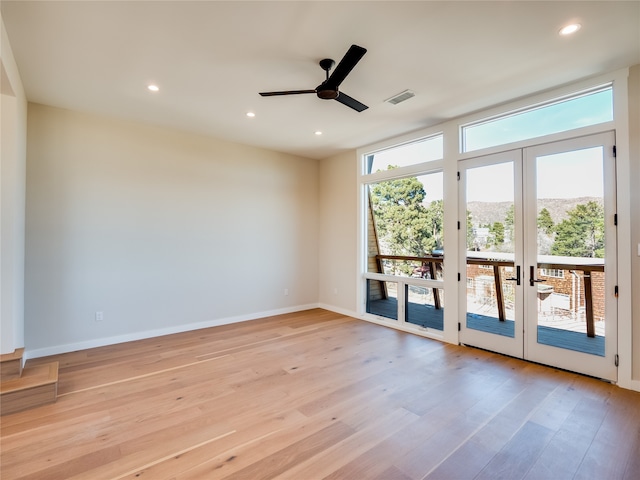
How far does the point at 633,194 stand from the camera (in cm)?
282

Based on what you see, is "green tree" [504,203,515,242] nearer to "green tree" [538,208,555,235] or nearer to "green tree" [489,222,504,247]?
"green tree" [489,222,504,247]

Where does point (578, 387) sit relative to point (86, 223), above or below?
below

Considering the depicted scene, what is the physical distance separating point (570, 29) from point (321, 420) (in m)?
3.58

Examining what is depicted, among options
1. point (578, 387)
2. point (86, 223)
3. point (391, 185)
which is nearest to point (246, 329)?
point (86, 223)

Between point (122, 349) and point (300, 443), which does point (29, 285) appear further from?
point (300, 443)

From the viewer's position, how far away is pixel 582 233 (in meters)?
3.13

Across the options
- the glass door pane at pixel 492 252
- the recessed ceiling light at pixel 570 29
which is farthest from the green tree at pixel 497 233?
the recessed ceiling light at pixel 570 29

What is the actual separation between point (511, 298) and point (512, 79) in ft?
7.91

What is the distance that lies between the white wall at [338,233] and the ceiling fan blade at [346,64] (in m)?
3.04

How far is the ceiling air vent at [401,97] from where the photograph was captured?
3379 mm

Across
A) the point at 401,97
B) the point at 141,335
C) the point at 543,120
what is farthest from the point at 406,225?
the point at 141,335

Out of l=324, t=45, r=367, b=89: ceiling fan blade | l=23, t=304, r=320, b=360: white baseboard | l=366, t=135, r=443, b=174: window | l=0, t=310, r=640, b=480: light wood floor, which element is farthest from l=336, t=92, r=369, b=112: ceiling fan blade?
l=23, t=304, r=320, b=360: white baseboard

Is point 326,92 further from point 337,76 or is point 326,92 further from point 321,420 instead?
point 321,420

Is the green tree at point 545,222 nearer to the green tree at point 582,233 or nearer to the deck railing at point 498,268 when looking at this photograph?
the green tree at point 582,233
